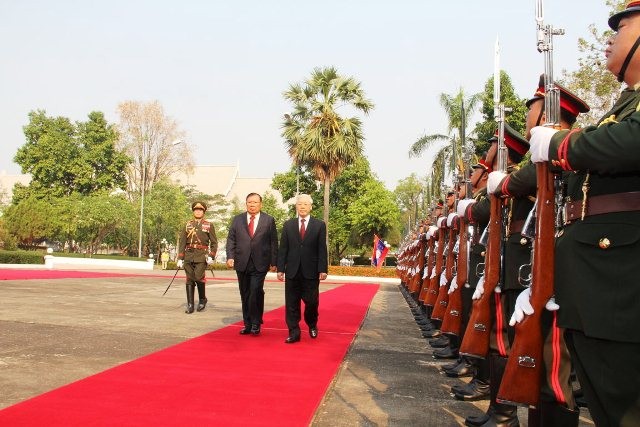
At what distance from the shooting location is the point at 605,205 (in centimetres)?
229

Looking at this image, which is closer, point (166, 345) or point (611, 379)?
point (611, 379)

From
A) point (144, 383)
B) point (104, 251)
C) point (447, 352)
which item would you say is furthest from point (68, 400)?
point (104, 251)

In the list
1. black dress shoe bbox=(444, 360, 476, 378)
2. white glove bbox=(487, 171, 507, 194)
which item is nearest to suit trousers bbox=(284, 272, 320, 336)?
black dress shoe bbox=(444, 360, 476, 378)

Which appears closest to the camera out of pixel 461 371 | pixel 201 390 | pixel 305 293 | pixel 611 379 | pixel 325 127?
pixel 611 379

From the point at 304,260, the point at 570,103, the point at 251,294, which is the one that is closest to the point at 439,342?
the point at 304,260

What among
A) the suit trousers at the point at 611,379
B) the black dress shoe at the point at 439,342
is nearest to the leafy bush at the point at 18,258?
the black dress shoe at the point at 439,342

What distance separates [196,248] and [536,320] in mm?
8383

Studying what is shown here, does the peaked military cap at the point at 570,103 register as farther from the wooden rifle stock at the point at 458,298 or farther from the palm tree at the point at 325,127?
the palm tree at the point at 325,127

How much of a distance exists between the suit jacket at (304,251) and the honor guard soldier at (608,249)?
569cm

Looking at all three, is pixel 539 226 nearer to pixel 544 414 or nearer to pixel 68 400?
pixel 544 414

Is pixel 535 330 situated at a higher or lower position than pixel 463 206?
lower

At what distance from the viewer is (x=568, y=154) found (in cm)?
234

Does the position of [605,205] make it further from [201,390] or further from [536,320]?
[201,390]

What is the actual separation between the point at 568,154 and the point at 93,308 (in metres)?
9.24
